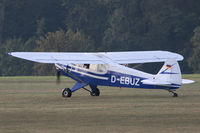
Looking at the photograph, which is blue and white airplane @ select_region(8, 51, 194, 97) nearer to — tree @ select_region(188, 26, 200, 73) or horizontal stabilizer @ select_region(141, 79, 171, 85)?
horizontal stabilizer @ select_region(141, 79, 171, 85)

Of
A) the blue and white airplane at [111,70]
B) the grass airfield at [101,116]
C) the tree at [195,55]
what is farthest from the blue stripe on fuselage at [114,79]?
the tree at [195,55]

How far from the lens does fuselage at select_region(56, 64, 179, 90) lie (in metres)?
24.6

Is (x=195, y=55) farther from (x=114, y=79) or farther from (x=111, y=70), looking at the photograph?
(x=114, y=79)

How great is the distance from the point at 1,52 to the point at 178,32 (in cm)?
2188

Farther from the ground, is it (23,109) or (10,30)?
(10,30)

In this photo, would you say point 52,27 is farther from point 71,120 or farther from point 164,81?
point 71,120

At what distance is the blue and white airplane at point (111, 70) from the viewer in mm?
24016

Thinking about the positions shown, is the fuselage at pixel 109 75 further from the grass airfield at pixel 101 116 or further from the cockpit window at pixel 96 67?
the grass airfield at pixel 101 116

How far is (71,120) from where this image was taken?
1670 centimetres

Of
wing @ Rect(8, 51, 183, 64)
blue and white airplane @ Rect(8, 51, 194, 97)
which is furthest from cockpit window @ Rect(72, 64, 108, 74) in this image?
wing @ Rect(8, 51, 183, 64)

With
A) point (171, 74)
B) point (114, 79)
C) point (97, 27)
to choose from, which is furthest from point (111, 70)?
point (97, 27)

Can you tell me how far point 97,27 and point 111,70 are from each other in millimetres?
56021

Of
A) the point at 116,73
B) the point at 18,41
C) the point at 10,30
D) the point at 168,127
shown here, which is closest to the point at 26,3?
the point at 10,30

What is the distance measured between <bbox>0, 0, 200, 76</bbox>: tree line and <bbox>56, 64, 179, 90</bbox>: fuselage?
3909 centimetres
